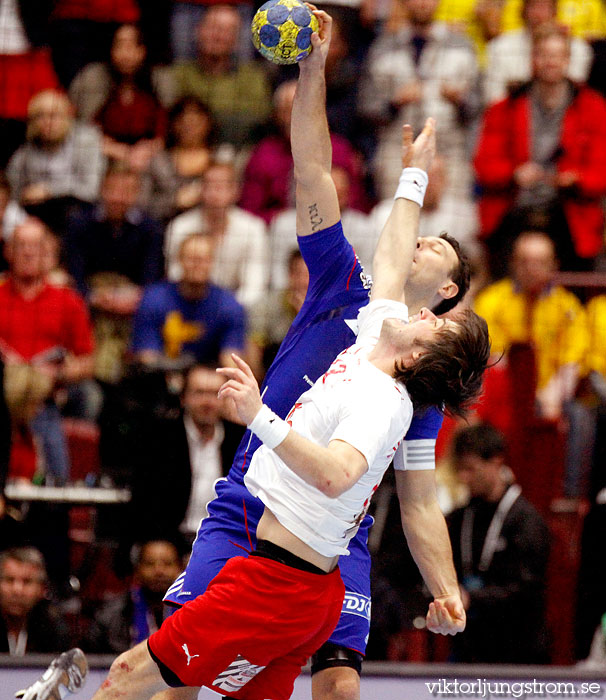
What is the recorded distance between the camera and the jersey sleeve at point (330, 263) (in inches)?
148

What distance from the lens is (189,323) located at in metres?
6.45

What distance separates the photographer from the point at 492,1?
26.0 ft

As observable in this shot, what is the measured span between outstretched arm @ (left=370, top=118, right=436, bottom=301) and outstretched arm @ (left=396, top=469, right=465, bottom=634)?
0.61 meters

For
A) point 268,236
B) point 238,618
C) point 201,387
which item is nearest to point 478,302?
point 268,236

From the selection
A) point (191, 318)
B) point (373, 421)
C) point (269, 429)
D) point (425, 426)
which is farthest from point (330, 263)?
point (191, 318)

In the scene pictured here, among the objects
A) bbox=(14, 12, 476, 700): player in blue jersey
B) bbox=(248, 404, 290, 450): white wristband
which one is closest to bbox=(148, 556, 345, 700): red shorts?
bbox=(14, 12, 476, 700): player in blue jersey

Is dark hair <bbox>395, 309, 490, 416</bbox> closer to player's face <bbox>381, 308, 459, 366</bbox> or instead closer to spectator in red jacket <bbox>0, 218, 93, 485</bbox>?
player's face <bbox>381, 308, 459, 366</bbox>

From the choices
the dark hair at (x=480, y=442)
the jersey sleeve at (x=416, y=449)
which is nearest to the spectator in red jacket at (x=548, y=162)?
the dark hair at (x=480, y=442)

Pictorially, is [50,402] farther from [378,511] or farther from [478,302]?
[478,302]

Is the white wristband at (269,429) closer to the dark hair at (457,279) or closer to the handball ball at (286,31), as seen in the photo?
the dark hair at (457,279)

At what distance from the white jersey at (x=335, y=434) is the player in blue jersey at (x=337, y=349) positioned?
1.13 feet

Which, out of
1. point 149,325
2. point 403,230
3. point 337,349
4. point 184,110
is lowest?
point 149,325

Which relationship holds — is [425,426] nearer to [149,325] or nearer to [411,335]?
[411,335]

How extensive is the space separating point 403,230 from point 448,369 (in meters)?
0.52
